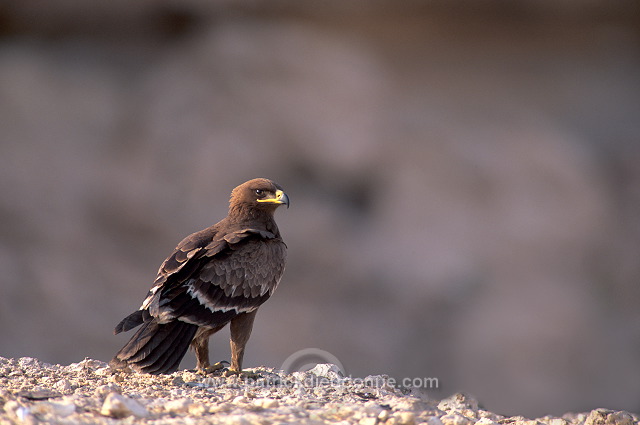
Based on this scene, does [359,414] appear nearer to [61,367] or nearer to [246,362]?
[61,367]

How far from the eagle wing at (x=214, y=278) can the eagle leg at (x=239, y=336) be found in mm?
113

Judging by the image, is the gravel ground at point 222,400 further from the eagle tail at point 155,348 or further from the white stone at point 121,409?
the eagle tail at point 155,348

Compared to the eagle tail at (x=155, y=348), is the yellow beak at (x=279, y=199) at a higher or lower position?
higher

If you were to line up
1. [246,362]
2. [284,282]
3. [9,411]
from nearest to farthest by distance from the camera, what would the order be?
[9,411]
[246,362]
[284,282]

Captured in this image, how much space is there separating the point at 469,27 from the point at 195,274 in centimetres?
1313

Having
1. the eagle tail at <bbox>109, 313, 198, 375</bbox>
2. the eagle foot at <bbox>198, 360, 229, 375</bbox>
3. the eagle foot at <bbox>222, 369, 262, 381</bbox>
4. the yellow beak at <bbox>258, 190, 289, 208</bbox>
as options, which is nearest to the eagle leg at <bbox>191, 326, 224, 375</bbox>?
the eagle foot at <bbox>198, 360, 229, 375</bbox>

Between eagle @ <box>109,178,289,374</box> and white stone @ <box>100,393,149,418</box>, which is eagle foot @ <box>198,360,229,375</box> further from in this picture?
white stone @ <box>100,393,149,418</box>

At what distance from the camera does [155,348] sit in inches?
255

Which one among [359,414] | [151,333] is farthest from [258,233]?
[359,414]

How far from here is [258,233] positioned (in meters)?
7.47

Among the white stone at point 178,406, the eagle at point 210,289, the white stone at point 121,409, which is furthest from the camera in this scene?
the eagle at point 210,289

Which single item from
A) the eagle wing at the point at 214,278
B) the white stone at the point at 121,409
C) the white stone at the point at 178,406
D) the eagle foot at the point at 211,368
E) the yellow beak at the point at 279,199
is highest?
the yellow beak at the point at 279,199

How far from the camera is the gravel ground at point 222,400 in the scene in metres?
4.56

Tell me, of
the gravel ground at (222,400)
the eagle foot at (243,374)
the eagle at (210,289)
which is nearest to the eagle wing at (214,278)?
the eagle at (210,289)
